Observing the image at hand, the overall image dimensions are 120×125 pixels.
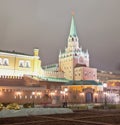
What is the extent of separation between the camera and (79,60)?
346 ft

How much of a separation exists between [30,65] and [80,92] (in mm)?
21523

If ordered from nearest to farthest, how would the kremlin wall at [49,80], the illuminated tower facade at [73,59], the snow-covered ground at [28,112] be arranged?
the snow-covered ground at [28,112] < the kremlin wall at [49,80] < the illuminated tower facade at [73,59]

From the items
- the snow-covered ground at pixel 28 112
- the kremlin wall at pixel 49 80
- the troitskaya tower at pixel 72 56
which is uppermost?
the troitskaya tower at pixel 72 56

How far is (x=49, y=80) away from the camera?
7681cm

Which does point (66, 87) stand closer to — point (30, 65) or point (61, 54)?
point (30, 65)

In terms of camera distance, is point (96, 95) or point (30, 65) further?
point (30, 65)

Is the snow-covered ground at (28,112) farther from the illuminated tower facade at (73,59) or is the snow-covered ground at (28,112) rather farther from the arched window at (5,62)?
the illuminated tower facade at (73,59)

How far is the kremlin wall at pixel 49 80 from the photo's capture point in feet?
203

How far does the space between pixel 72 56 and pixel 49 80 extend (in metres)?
30.6

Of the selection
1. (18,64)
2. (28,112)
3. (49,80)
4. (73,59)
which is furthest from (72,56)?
(28,112)

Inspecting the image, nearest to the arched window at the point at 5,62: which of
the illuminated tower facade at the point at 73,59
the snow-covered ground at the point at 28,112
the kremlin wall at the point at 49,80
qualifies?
the kremlin wall at the point at 49,80

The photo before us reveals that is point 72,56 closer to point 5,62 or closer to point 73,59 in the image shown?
point 73,59

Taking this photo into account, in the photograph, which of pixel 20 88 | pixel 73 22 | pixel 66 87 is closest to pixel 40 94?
pixel 20 88

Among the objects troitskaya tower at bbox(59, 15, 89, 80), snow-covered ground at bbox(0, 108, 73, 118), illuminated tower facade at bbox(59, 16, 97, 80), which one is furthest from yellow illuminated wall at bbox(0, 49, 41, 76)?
snow-covered ground at bbox(0, 108, 73, 118)
